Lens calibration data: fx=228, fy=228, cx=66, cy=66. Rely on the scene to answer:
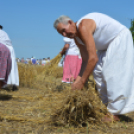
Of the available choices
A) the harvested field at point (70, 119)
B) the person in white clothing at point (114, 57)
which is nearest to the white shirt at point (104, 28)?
the person in white clothing at point (114, 57)

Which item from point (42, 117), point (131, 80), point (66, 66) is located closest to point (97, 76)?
point (131, 80)

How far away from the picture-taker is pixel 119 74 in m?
2.09

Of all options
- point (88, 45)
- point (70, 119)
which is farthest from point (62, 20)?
point (70, 119)

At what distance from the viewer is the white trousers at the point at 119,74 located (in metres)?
2.07

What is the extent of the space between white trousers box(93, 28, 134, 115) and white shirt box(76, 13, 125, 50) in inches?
1.9

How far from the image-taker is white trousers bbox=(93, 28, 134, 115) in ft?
6.81

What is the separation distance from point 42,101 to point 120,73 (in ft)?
2.58

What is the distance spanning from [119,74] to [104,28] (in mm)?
441

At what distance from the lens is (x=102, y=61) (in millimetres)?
2236

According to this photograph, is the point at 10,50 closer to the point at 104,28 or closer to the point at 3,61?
the point at 3,61

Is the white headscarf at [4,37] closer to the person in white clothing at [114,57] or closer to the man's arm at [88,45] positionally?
the person in white clothing at [114,57]

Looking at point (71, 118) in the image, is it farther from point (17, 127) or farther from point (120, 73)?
point (120, 73)

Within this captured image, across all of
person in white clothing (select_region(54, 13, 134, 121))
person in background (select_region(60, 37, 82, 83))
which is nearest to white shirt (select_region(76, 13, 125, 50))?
Result: person in white clothing (select_region(54, 13, 134, 121))

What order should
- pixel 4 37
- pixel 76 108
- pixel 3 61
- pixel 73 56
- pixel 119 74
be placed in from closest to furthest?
pixel 76 108, pixel 119 74, pixel 3 61, pixel 4 37, pixel 73 56
